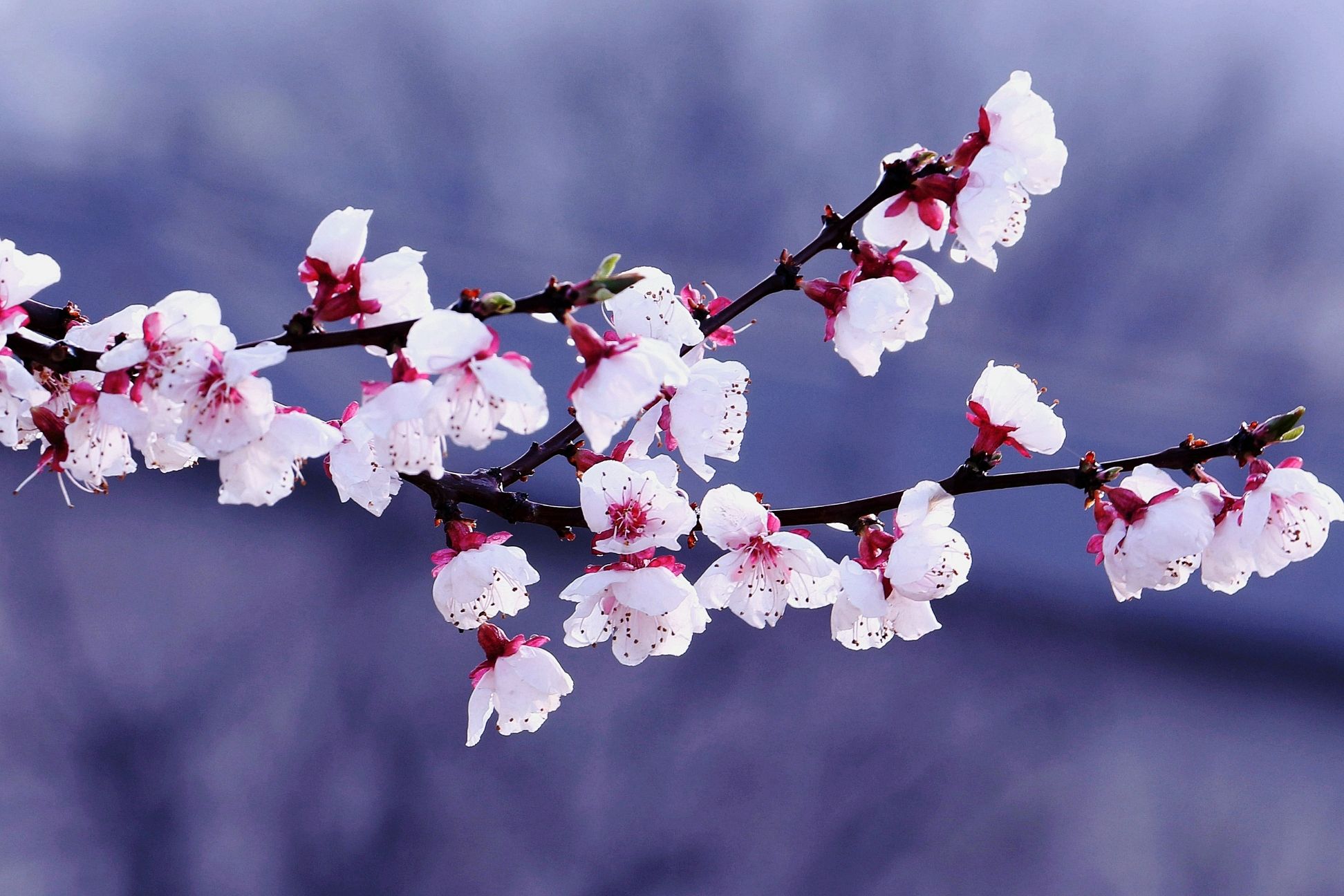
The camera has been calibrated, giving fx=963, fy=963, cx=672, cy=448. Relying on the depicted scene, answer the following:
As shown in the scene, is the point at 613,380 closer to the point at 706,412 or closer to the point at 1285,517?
the point at 706,412

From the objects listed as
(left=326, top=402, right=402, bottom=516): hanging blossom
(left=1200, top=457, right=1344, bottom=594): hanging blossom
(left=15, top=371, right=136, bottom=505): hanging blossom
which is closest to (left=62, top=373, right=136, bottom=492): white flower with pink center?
(left=15, top=371, right=136, bottom=505): hanging blossom

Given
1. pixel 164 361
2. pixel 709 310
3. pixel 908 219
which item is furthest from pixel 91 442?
pixel 908 219

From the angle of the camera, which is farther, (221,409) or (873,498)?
(873,498)

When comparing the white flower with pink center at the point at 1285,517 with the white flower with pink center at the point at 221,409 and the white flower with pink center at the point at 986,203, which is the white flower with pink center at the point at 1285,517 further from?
the white flower with pink center at the point at 221,409

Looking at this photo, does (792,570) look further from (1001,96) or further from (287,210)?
(287,210)

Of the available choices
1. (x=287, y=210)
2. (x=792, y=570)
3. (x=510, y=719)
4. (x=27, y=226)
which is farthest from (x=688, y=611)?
(x=27, y=226)

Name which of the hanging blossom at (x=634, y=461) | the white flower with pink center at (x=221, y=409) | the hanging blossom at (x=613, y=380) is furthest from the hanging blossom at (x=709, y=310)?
the white flower with pink center at (x=221, y=409)
